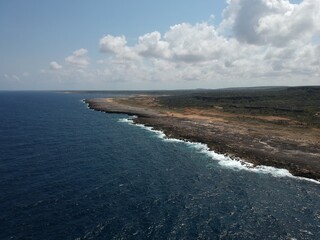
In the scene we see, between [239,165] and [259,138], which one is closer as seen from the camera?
[239,165]

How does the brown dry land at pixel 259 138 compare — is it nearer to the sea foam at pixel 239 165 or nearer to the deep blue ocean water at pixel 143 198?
the sea foam at pixel 239 165

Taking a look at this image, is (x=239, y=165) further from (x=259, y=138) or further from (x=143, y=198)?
(x=259, y=138)

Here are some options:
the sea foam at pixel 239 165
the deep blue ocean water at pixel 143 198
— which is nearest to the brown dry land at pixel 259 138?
the sea foam at pixel 239 165

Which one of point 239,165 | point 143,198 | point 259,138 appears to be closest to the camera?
Answer: point 143,198

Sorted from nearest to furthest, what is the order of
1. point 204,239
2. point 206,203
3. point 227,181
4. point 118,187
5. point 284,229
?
1. point 204,239
2. point 284,229
3. point 206,203
4. point 118,187
5. point 227,181

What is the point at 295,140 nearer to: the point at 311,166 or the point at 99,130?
the point at 311,166

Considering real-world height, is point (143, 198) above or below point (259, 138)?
above

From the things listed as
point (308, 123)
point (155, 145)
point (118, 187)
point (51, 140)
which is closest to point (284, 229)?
point (118, 187)

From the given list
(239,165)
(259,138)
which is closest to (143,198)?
(239,165)

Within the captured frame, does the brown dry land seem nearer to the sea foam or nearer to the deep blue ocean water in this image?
the sea foam
